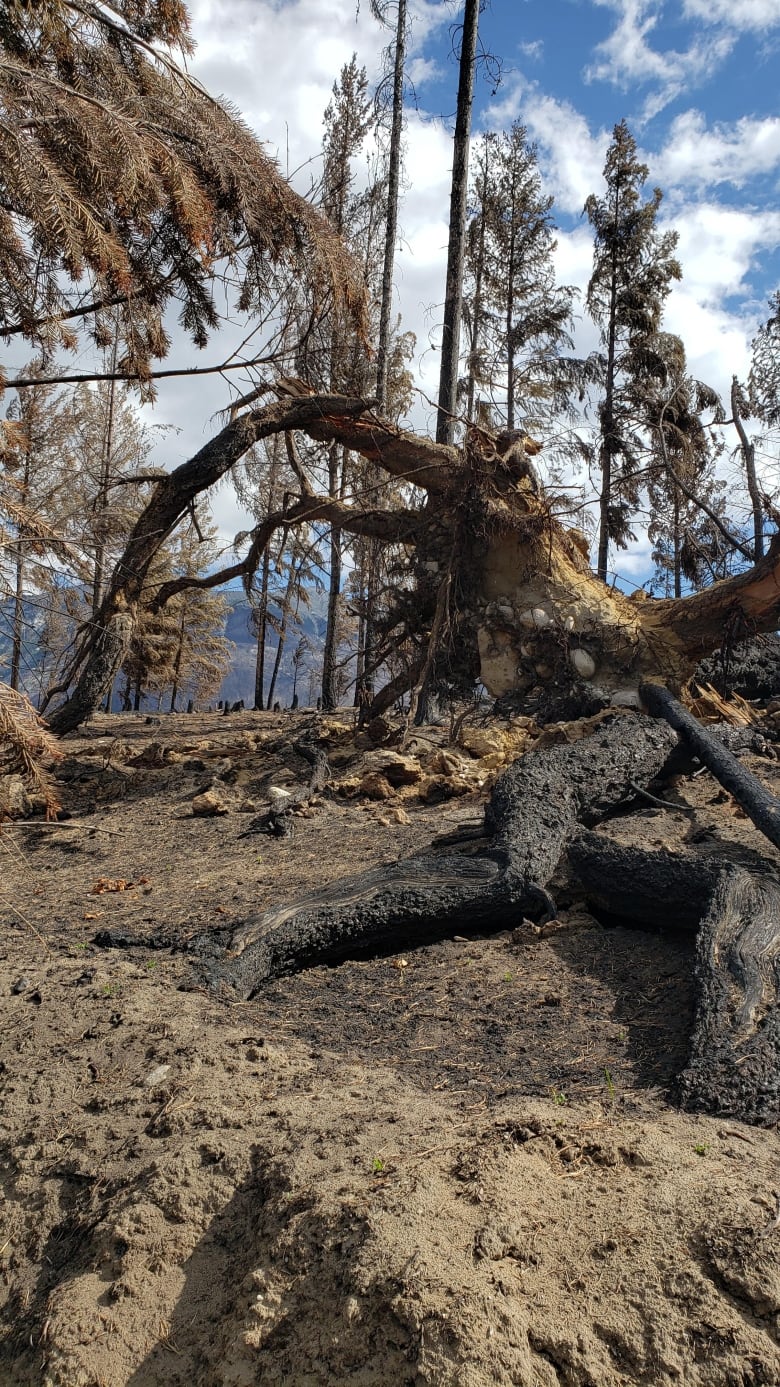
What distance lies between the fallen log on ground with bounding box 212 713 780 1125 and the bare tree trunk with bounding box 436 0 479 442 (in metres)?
7.03

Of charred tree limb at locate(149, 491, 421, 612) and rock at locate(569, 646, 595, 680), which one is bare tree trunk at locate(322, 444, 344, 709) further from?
rock at locate(569, 646, 595, 680)

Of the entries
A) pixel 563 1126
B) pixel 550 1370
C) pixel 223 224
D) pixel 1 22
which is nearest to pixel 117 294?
pixel 223 224

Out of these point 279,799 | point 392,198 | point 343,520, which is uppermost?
point 392,198

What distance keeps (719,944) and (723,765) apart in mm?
2499

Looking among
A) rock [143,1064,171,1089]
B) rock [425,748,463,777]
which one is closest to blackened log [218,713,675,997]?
rock [143,1064,171,1089]

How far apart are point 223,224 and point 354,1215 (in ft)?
17.0

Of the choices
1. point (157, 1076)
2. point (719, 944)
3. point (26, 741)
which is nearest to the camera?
point (26, 741)

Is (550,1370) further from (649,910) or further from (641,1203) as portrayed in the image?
(649,910)

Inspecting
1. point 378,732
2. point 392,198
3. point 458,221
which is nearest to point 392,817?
point 378,732

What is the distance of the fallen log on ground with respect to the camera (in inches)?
111

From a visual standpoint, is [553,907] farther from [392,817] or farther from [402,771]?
[402,771]

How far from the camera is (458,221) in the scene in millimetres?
10961

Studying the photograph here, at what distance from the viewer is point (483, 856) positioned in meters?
4.75

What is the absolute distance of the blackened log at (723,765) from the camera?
4949 mm
